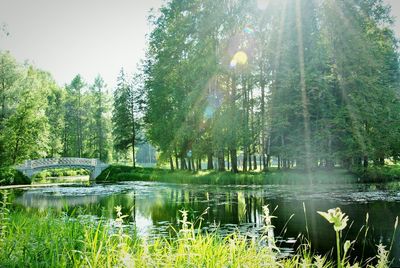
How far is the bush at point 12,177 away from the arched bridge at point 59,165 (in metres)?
1.07

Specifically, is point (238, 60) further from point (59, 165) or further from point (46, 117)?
point (59, 165)

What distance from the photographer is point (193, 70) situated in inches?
1282

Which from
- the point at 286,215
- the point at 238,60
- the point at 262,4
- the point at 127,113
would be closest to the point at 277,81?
the point at 238,60

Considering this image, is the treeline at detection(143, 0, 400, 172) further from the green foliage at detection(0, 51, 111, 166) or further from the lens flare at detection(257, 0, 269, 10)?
the green foliage at detection(0, 51, 111, 166)

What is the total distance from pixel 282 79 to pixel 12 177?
24.8 m

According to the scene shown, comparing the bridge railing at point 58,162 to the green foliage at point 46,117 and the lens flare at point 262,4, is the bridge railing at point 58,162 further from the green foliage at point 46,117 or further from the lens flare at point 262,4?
the lens flare at point 262,4

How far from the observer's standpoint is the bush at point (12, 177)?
36.8 m

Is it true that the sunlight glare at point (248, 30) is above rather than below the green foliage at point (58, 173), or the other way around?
above

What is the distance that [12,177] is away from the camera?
37156 mm

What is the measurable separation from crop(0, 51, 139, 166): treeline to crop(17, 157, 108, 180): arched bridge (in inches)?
69.7

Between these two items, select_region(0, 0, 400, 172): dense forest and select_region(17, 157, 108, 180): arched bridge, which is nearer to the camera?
select_region(0, 0, 400, 172): dense forest

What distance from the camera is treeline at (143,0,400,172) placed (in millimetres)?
32062

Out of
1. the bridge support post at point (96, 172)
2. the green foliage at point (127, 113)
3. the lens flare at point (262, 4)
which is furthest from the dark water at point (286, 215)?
the green foliage at point (127, 113)

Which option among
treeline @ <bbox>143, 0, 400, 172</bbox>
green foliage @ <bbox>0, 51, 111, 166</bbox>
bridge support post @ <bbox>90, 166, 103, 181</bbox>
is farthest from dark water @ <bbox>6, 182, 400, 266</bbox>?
bridge support post @ <bbox>90, 166, 103, 181</bbox>
